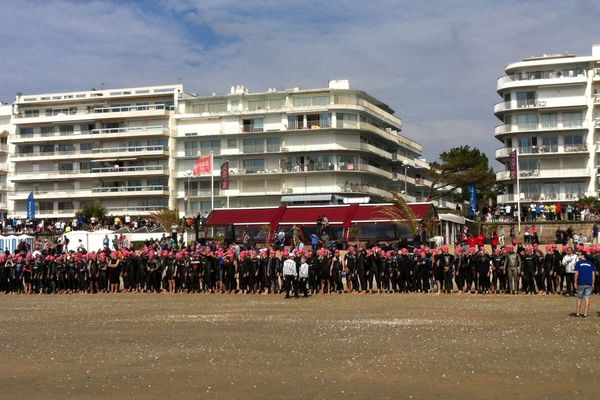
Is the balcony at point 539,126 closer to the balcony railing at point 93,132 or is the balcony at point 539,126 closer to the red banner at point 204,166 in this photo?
the red banner at point 204,166

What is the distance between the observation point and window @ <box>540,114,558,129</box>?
82750mm

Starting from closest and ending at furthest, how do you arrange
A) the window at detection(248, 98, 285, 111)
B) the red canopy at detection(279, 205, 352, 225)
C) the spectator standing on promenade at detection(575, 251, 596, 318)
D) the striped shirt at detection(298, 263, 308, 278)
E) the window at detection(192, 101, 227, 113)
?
the spectator standing on promenade at detection(575, 251, 596, 318)
the striped shirt at detection(298, 263, 308, 278)
the red canopy at detection(279, 205, 352, 225)
the window at detection(248, 98, 285, 111)
the window at detection(192, 101, 227, 113)

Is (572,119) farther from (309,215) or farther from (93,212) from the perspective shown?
(93,212)

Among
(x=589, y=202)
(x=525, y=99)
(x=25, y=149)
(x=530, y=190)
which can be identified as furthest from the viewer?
(x=25, y=149)

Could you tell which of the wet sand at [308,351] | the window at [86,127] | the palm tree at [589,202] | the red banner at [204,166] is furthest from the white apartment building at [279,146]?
the wet sand at [308,351]

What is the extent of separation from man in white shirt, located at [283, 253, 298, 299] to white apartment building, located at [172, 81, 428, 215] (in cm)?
5132

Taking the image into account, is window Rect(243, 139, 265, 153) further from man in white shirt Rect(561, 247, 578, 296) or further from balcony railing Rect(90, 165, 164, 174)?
man in white shirt Rect(561, 247, 578, 296)

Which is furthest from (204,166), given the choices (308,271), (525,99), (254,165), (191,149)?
(308,271)

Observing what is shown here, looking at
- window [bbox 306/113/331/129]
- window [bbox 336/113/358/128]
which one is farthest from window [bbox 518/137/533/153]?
window [bbox 306/113/331/129]

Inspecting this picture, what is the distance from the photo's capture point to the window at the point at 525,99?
8344 cm

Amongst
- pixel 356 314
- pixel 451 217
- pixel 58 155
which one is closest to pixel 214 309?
pixel 356 314

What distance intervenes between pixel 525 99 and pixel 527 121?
7.11 ft

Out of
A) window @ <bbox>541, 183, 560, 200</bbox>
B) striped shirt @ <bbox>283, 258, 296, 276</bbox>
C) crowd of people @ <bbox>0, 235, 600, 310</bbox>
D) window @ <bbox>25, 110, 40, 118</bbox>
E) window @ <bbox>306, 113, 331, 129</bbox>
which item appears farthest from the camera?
window @ <bbox>25, 110, 40, 118</bbox>

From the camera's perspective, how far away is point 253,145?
91375mm
